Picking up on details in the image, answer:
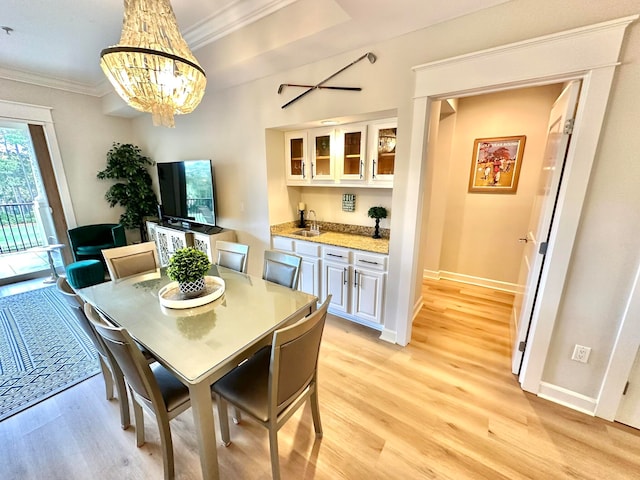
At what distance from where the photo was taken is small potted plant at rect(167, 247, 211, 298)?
1.59 metres

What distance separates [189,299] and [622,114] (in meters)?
2.69

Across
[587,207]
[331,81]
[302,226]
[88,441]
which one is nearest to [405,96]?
[331,81]

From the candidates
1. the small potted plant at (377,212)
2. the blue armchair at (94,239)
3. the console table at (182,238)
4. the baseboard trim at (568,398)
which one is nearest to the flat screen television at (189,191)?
the console table at (182,238)

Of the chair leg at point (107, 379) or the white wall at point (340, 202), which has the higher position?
the white wall at point (340, 202)

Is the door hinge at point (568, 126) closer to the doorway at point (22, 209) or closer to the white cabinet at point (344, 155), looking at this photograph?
the white cabinet at point (344, 155)

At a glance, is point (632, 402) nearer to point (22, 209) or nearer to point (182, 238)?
point (182, 238)

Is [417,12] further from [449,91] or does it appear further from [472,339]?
[472,339]

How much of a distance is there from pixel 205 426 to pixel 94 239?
14.7ft

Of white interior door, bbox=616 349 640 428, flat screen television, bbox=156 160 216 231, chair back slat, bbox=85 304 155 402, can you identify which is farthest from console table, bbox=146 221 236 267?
white interior door, bbox=616 349 640 428

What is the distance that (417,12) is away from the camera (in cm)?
172

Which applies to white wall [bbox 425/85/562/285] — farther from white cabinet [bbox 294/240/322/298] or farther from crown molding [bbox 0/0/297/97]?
crown molding [bbox 0/0/297/97]

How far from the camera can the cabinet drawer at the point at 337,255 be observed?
2.61 m

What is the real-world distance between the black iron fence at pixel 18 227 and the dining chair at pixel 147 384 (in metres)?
4.41

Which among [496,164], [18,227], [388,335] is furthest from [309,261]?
[18,227]
